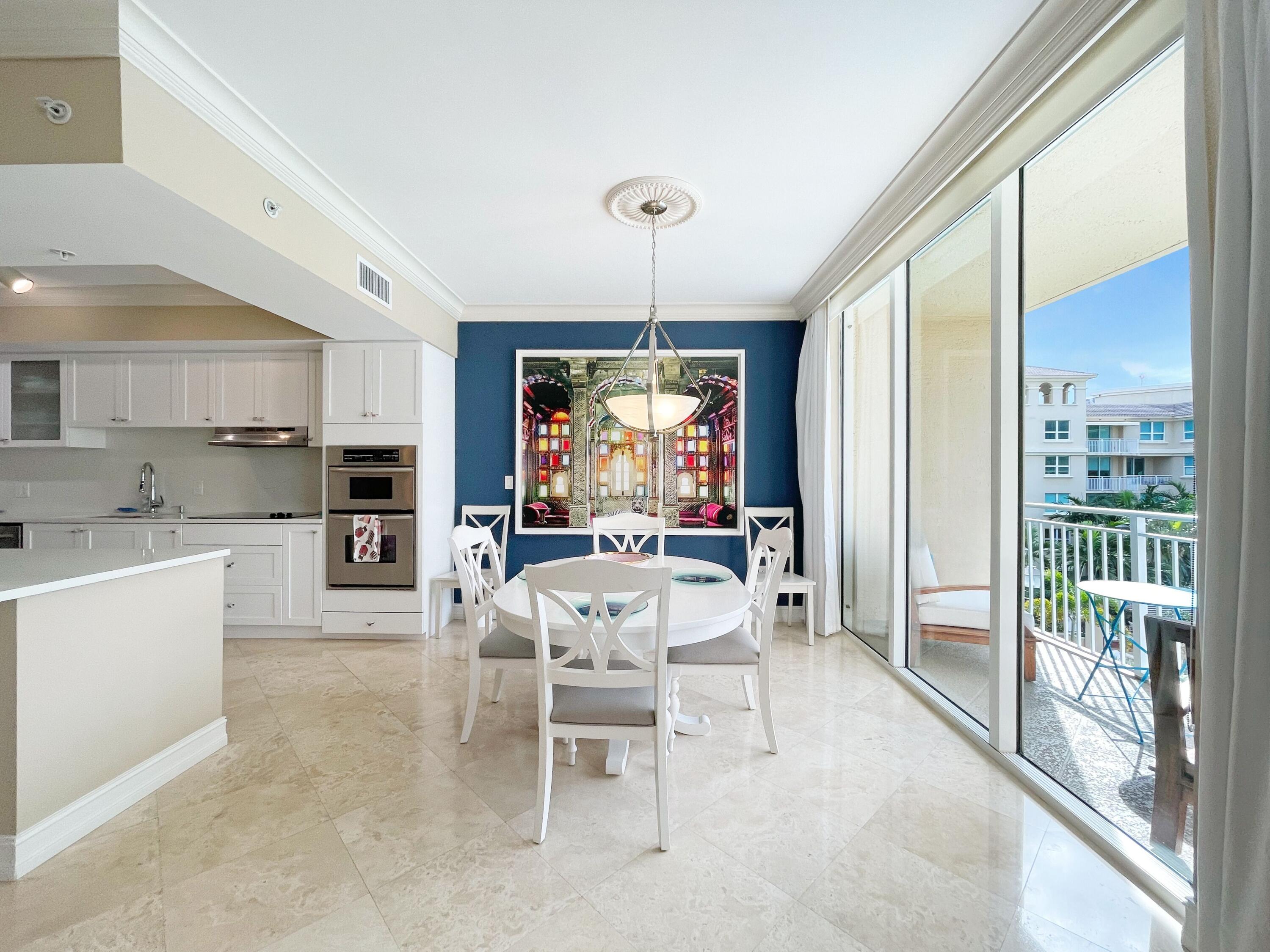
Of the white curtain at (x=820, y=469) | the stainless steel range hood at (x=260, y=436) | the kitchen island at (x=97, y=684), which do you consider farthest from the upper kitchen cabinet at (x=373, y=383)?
the white curtain at (x=820, y=469)

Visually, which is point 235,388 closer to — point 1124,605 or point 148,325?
point 148,325

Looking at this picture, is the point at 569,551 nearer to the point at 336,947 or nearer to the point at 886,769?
the point at 886,769

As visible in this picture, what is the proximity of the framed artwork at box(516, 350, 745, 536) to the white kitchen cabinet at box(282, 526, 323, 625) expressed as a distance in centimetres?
150

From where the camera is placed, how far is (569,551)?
459cm

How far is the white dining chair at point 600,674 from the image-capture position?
1722 millimetres

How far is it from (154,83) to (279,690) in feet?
9.40

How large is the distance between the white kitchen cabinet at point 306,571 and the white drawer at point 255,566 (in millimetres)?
114

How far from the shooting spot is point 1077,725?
7.81 feet

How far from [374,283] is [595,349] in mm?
1815

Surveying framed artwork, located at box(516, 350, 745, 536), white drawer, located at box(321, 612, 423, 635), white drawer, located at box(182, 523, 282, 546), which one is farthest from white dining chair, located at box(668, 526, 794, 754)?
white drawer, located at box(182, 523, 282, 546)

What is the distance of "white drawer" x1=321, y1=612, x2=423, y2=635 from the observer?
157 inches

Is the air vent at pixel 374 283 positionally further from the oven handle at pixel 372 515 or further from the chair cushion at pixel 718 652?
the chair cushion at pixel 718 652

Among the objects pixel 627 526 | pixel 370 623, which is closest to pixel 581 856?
pixel 627 526

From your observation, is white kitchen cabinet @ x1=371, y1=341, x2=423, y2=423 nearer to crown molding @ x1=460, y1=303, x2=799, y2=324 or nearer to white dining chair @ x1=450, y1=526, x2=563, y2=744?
crown molding @ x1=460, y1=303, x2=799, y2=324
